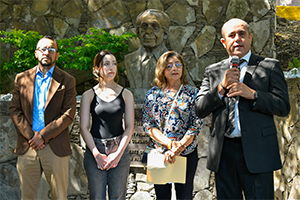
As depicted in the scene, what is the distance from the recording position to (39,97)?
2881 mm

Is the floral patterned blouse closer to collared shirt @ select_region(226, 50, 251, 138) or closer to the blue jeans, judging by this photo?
the blue jeans

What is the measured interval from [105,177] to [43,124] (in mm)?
831

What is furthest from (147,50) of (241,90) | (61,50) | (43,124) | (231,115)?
(241,90)

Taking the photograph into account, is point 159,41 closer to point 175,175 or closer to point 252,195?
point 175,175

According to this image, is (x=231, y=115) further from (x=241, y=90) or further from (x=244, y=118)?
(x=241, y=90)

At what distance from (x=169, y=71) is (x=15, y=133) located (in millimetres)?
2267

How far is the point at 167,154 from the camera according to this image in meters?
2.52

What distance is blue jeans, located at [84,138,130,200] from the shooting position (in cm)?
256

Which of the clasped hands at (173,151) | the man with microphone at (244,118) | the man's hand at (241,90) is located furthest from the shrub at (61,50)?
the man's hand at (241,90)

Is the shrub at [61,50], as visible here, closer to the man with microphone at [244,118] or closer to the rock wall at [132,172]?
the rock wall at [132,172]

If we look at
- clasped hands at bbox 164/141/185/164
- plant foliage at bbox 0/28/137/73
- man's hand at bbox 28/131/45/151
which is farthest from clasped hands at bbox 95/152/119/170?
plant foliage at bbox 0/28/137/73

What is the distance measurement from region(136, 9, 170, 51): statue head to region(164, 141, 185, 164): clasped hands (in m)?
1.85

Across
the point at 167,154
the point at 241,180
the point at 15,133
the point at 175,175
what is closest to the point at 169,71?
the point at 167,154

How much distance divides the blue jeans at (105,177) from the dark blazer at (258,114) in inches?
37.4
